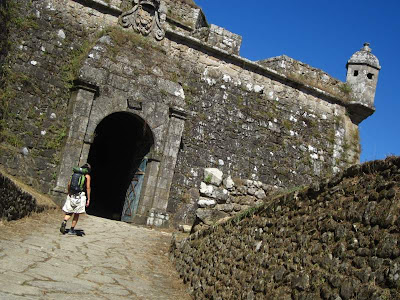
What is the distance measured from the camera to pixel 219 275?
19.1 ft

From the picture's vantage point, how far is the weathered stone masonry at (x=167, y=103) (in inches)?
421

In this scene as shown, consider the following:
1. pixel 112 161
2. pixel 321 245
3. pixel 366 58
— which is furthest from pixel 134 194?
pixel 366 58

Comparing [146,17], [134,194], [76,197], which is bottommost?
[76,197]

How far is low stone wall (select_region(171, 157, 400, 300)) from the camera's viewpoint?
3.43 meters

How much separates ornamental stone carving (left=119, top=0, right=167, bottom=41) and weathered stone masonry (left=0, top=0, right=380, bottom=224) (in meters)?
0.06

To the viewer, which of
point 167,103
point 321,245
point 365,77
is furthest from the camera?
point 365,77

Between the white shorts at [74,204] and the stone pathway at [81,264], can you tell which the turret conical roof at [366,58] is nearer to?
the stone pathway at [81,264]

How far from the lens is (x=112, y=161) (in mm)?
17000

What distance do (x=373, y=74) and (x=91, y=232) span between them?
10.8 meters

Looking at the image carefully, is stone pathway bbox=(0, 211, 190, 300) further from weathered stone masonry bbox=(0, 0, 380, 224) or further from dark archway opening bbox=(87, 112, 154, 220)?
dark archway opening bbox=(87, 112, 154, 220)

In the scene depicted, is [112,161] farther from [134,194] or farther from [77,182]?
[77,182]

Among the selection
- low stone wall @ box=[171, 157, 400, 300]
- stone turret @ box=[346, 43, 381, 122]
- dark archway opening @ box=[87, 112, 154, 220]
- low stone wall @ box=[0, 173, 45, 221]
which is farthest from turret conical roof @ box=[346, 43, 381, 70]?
low stone wall @ box=[0, 173, 45, 221]

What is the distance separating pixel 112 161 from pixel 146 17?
6.13m

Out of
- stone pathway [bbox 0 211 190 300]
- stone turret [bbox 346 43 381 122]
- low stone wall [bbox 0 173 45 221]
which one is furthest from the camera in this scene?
stone turret [bbox 346 43 381 122]
